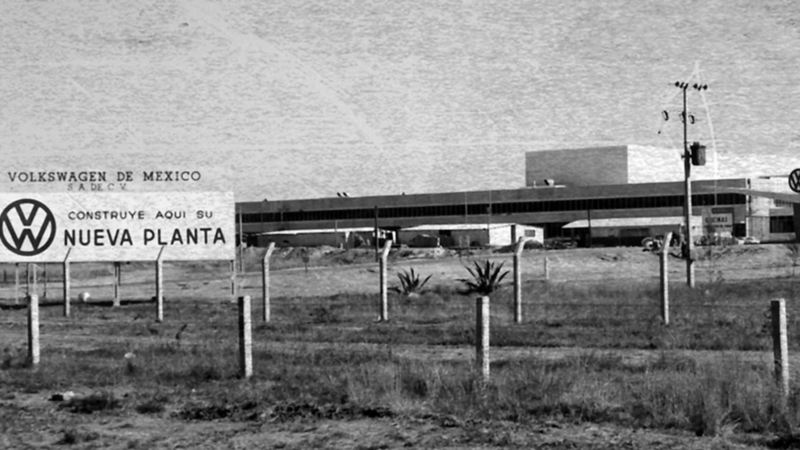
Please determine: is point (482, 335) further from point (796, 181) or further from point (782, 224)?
point (782, 224)

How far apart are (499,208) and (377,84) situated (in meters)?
24.9

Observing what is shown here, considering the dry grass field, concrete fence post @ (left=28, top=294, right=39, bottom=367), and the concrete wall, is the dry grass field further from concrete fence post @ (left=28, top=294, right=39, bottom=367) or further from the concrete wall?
the concrete wall

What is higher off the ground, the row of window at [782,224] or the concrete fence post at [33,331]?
the row of window at [782,224]

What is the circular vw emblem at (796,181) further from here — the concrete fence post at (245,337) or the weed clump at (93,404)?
the weed clump at (93,404)

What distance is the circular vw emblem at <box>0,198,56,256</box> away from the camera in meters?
23.8

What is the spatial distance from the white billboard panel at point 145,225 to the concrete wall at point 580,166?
51.4 metres

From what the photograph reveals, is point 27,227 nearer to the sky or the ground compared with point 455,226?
nearer to the ground

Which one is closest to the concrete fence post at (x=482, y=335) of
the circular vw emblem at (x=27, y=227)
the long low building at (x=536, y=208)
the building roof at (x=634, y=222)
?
the circular vw emblem at (x=27, y=227)

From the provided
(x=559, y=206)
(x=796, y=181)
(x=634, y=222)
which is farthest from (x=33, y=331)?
(x=559, y=206)

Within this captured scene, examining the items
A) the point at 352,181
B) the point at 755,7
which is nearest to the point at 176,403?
the point at 352,181

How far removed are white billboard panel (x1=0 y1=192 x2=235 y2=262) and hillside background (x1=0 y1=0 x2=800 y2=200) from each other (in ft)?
201

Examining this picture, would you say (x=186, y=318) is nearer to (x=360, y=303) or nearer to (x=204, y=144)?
(x=360, y=303)

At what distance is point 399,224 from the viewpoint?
7912cm

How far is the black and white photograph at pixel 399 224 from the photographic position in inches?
418
